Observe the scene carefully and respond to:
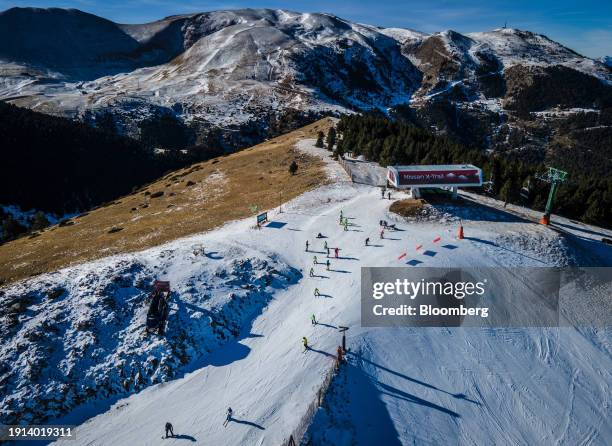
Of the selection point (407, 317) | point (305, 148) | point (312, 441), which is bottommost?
point (312, 441)

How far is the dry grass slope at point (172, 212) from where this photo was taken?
160 ft

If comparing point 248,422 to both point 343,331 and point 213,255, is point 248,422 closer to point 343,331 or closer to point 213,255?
point 343,331

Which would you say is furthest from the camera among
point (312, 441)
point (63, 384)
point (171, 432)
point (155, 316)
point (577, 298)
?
point (577, 298)

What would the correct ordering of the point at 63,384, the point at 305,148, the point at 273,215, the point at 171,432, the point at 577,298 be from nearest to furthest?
the point at 171,432 < the point at 63,384 < the point at 577,298 < the point at 273,215 < the point at 305,148

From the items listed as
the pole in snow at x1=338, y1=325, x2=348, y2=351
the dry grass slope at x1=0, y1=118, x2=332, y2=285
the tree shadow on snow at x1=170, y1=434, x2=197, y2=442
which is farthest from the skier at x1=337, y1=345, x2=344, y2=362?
the dry grass slope at x1=0, y1=118, x2=332, y2=285

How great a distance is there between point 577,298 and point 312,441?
111 ft

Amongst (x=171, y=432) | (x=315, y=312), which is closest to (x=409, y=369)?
(x=315, y=312)

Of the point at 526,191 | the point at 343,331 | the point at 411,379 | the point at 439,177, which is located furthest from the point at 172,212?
the point at 526,191

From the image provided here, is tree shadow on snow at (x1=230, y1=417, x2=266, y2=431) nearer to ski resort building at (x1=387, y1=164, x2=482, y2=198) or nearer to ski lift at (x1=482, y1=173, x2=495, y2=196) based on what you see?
ski resort building at (x1=387, y1=164, x2=482, y2=198)

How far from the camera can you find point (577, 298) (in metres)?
42.0

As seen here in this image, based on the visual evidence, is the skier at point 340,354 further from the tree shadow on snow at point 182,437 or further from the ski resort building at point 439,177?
the ski resort building at point 439,177

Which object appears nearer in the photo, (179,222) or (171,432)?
(171,432)

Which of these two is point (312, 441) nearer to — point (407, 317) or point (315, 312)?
point (315, 312)

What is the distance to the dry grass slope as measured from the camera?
4866 cm
